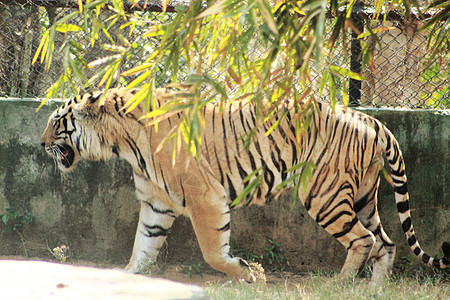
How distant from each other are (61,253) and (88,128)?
41.6 inches

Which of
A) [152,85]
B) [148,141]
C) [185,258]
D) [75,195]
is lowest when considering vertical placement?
[185,258]

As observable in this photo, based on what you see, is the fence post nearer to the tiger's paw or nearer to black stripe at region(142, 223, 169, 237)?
the tiger's paw

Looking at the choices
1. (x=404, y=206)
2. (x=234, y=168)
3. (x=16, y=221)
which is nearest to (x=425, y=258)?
(x=404, y=206)

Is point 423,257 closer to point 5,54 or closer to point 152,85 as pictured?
point 152,85

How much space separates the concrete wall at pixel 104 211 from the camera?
4.84 m

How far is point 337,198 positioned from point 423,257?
76 centimetres

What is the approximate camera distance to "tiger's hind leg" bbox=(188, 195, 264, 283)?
4.29m

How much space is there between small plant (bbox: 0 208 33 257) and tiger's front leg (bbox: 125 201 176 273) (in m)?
1.10

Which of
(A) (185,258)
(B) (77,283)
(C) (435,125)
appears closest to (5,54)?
(A) (185,258)

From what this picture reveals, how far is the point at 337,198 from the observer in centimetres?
436

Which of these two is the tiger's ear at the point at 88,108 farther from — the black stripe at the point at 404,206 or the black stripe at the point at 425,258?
the black stripe at the point at 425,258

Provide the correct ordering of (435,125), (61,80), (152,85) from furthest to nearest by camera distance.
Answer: (435,125), (61,80), (152,85)

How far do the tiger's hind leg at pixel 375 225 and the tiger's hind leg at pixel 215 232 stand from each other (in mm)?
859

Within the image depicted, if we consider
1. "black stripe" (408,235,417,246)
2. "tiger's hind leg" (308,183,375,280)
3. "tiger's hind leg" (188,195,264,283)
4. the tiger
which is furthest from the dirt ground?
"black stripe" (408,235,417,246)
